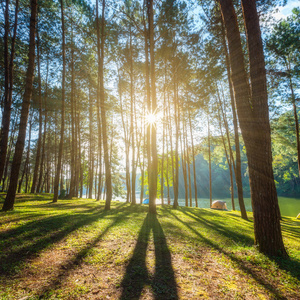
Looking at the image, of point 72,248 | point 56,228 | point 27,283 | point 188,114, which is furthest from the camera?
point 188,114

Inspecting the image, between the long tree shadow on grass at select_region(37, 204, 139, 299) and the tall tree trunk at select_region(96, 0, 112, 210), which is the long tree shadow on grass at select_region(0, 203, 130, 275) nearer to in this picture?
the long tree shadow on grass at select_region(37, 204, 139, 299)

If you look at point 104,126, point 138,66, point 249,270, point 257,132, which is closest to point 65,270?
point 249,270

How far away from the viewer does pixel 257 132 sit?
154 inches

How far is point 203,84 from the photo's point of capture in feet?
41.5

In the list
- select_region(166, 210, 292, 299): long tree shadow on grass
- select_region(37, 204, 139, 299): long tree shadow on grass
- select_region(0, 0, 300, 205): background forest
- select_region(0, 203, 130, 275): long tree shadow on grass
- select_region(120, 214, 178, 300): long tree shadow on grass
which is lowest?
select_region(166, 210, 292, 299): long tree shadow on grass

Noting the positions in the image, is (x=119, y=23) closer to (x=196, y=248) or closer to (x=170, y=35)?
(x=170, y=35)

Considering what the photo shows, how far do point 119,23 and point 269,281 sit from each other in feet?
51.5

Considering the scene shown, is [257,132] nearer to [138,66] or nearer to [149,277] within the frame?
[149,277]

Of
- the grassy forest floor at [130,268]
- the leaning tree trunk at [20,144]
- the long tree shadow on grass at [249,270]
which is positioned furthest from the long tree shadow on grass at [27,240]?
the long tree shadow on grass at [249,270]

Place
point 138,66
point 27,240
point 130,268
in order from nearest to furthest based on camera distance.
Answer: point 130,268
point 27,240
point 138,66

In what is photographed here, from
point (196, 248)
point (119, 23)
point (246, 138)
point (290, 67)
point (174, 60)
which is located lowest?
point (196, 248)

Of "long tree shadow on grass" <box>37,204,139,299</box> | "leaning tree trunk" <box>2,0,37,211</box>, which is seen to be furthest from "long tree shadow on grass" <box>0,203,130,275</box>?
"leaning tree trunk" <box>2,0,37,211</box>

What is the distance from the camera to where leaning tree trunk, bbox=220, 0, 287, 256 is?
12.0 ft

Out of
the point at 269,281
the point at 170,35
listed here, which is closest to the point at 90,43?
the point at 170,35
